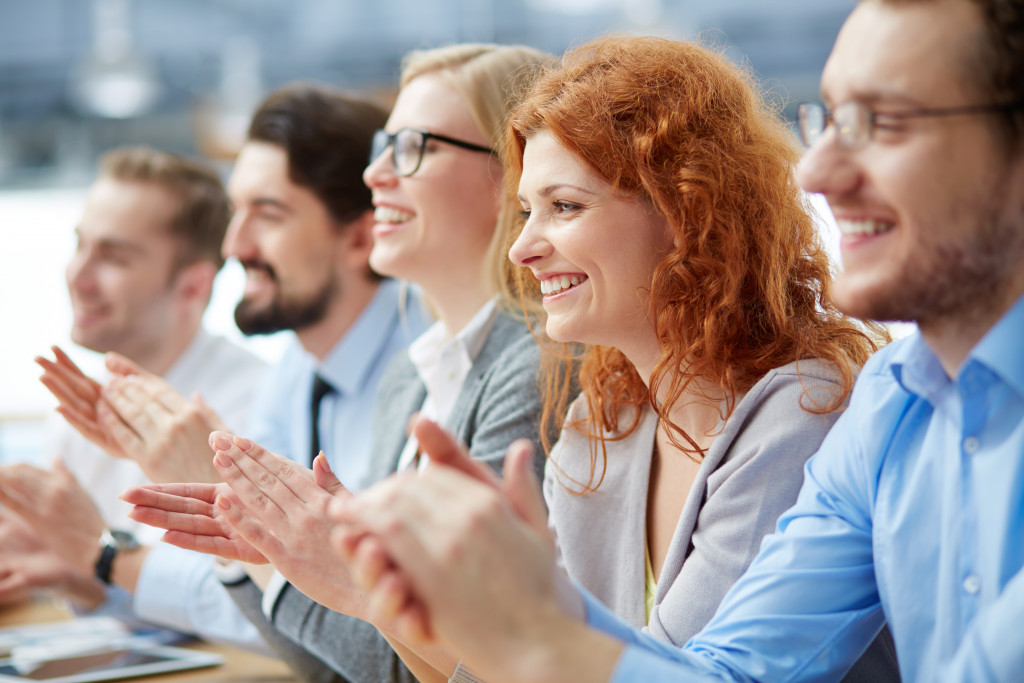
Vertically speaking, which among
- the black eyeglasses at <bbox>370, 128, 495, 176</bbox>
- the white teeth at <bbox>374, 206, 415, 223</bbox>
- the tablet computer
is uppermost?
the black eyeglasses at <bbox>370, 128, 495, 176</bbox>

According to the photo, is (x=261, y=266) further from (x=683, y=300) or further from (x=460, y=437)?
(x=683, y=300)

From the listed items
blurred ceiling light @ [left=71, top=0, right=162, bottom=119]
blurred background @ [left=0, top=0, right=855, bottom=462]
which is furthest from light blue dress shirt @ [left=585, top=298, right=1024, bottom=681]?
blurred ceiling light @ [left=71, top=0, right=162, bottom=119]

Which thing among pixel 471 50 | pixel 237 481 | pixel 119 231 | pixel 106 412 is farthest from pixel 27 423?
pixel 237 481

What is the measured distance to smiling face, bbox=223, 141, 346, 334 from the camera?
2447 mm

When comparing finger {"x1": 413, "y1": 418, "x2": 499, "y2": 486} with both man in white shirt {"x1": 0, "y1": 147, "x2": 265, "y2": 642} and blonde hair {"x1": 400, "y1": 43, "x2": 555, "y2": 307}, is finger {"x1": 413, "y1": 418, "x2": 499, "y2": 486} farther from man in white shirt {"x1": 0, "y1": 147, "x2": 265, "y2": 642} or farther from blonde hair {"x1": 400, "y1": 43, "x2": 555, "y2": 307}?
man in white shirt {"x1": 0, "y1": 147, "x2": 265, "y2": 642}

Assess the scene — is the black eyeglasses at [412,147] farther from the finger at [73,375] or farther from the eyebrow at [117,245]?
the eyebrow at [117,245]

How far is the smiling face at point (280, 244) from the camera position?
2447mm

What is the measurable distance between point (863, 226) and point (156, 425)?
51.8 inches

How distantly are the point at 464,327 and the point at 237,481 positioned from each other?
828mm

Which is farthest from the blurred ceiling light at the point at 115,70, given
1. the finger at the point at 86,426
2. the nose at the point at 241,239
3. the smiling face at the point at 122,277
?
the finger at the point at 86,426

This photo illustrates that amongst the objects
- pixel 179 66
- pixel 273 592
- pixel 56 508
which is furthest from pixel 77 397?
pixel 179 66

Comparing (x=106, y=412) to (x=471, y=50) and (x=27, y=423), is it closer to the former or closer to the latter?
(x=471, y=50)

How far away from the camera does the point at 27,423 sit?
5.09 meters

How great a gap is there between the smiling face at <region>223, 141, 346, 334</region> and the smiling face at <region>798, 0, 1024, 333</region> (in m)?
1.76
